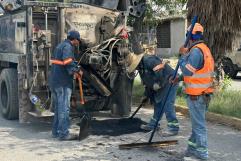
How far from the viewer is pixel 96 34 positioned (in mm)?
9117

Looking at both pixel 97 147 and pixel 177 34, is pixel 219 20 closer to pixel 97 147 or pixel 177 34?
pixel 97 147

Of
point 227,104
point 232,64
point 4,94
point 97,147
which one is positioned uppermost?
point 232,64

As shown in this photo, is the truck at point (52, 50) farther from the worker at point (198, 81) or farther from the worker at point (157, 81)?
the worker at point (198, 81)

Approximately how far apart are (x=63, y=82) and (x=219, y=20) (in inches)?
117

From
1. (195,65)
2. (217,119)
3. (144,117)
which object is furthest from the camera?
(144,117)

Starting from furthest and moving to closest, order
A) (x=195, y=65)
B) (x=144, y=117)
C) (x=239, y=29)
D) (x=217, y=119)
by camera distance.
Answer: (x=144, y=117), (x=217, y=119), (x=239, y=29), (x=195, y=65)

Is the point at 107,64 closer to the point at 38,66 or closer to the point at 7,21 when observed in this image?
the point at 38,66

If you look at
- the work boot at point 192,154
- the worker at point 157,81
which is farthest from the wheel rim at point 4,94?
the work boot at point 192,154

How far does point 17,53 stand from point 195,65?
4.23m

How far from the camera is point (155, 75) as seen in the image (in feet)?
26.6

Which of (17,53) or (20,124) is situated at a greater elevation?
(17,53)

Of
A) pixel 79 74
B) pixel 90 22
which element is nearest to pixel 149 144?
pixel 79 74

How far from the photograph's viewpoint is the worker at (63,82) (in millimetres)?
7734

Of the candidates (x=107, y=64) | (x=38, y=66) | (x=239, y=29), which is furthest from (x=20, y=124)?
(x=239, y=29)
